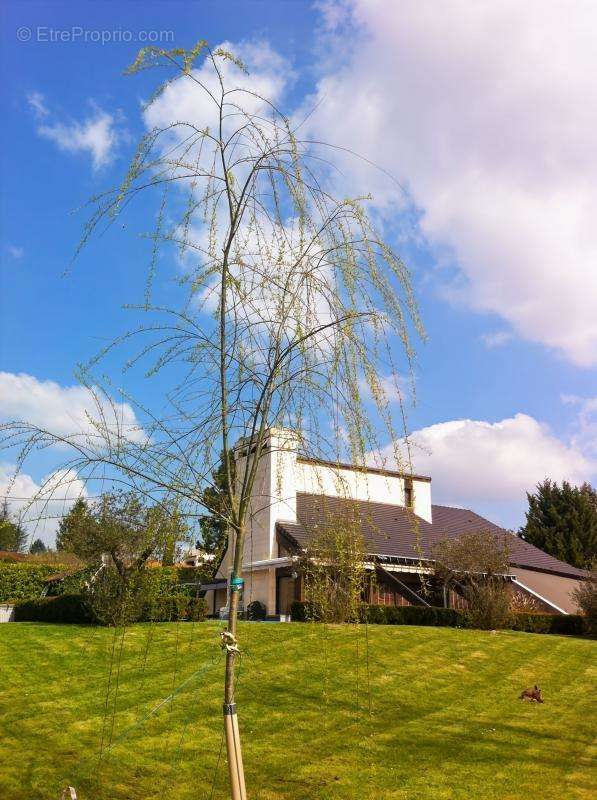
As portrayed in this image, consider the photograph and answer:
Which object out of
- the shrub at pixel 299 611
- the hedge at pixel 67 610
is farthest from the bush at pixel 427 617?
the hedge at pixel 67 610

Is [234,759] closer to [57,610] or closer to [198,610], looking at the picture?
[198,610]

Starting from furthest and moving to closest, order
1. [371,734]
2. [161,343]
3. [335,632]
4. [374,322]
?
[335,632], [371,734], [161,343], [374,322]

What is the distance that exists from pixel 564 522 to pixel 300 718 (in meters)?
39.2

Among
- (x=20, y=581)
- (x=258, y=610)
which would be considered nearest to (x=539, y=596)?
(x=258, y=610)

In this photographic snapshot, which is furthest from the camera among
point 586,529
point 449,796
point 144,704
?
point 586,529

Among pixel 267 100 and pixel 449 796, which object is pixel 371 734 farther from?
pixel 267 100

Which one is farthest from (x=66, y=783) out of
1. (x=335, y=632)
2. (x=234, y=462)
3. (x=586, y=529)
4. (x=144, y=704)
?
(x=586, y=529)

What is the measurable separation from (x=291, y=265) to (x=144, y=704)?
986 cm

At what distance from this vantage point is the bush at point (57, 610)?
2059 centimetres

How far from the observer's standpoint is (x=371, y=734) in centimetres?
1051

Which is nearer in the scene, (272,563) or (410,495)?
(410,495)

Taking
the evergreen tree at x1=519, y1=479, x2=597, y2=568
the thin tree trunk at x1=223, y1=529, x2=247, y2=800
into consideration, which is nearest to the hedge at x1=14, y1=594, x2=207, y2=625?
the thin tree trunk at x1=223, y1=529, x2=247, y2=800

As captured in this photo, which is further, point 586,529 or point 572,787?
point 586,529

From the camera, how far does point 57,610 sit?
21422 mm
